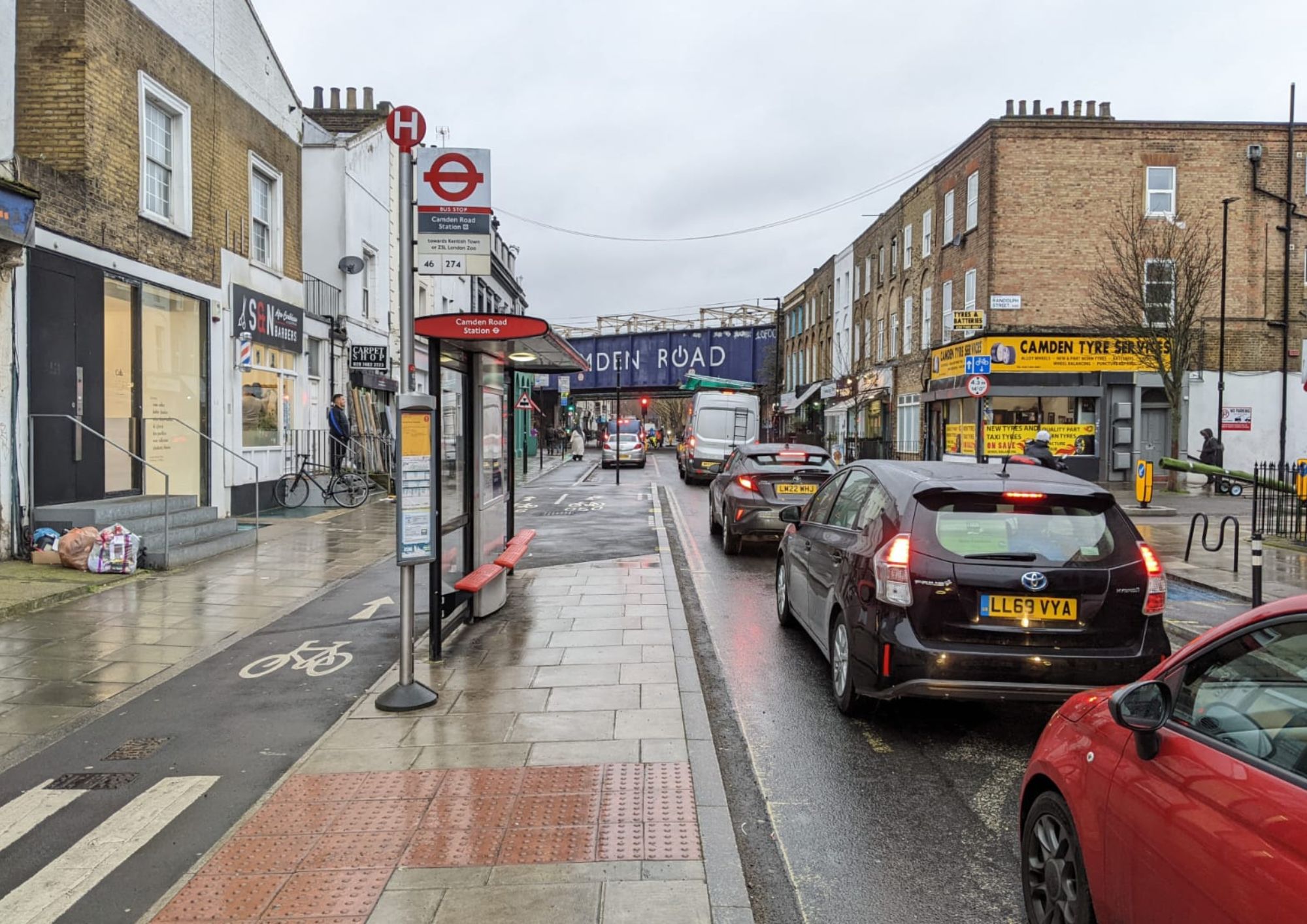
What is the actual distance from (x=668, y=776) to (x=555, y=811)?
2.07 feet

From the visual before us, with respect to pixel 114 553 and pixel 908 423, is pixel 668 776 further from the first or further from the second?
pixel 908 423

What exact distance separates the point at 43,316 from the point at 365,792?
8.72 metres

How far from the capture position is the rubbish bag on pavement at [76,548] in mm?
9664

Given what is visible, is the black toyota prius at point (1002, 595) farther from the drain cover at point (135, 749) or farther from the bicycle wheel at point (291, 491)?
the bicycle wheel at point (291, 491)

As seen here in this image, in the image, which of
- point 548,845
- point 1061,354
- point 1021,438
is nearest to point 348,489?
point 548,845

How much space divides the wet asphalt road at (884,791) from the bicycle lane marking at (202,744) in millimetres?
2519

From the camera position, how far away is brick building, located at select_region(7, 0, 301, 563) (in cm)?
1064

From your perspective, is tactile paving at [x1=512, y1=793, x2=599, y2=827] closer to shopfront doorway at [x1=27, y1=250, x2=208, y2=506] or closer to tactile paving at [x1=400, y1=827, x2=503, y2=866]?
tactile paving at [x1=400, y1=827, x2=503, y2=866]

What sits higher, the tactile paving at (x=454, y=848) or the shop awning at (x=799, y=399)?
the shop awning at (x=799, y=399)

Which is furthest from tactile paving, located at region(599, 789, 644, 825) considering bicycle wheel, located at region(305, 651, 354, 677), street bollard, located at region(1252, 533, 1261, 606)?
street bollard, located at region(1252, 533, 1261, 606)

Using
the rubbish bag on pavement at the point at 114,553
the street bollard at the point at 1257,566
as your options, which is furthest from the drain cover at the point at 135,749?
the street bollard at the point at 1257,566

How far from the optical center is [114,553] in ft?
31.8

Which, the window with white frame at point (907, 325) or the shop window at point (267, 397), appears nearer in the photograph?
the shop window at point (267, 397)

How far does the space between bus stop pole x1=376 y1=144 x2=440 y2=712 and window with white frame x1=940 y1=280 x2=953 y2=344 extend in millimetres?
27013
